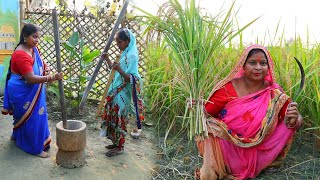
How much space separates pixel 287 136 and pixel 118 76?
1.81 meters

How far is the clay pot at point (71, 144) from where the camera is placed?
3.14 metres

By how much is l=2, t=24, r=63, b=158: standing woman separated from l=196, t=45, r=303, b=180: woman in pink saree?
68.8 inches

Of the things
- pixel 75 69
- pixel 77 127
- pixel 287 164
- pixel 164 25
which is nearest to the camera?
pixel 164 25

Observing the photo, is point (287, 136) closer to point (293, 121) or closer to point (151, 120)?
point (293, 121)

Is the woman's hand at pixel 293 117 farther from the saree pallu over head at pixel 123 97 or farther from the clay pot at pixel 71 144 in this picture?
the clay pot at pixel 71 144

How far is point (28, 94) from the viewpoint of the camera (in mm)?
3369

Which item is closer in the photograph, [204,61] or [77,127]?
[204,61]

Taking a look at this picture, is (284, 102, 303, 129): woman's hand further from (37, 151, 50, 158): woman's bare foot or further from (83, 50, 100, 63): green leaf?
(83, 50, 100, 63): green leaf

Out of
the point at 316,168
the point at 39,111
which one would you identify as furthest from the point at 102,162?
the point at 316,168

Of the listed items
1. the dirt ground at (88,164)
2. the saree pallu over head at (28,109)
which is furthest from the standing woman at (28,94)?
the dirt ground at (88,164)

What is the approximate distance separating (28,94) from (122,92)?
3.23 feet

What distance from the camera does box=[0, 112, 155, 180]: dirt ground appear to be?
3152 mm

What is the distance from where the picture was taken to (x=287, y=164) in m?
3.11

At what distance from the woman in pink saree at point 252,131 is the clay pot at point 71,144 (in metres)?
1.19
